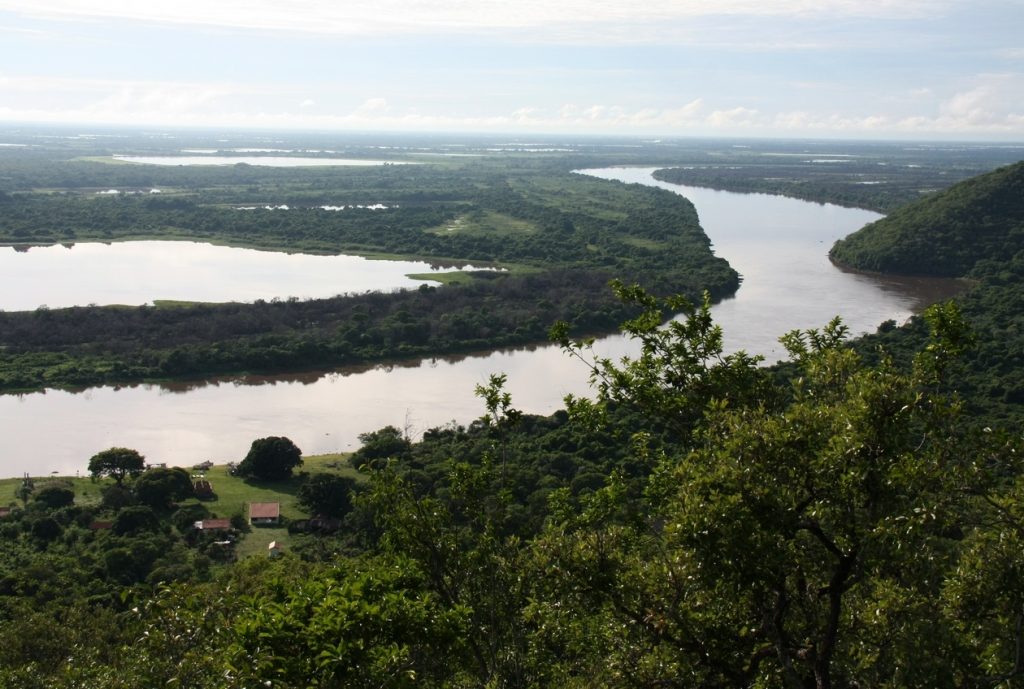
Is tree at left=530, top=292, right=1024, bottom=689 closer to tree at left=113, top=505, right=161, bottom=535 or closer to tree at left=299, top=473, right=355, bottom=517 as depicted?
tree at left=299, top=473, right=355, bottom=517

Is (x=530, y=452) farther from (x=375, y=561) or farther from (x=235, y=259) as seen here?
(x=235, y=259)

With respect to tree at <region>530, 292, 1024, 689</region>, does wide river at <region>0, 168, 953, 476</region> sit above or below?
below

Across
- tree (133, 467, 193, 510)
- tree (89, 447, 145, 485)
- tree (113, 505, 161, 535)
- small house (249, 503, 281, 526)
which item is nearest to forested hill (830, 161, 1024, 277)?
small house (249, 503, 281, 526)

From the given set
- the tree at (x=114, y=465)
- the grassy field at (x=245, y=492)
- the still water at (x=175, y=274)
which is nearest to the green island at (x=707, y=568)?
the grassy field at (x=245, y=492)

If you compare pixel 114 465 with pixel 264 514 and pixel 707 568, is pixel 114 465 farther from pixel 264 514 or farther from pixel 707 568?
pixel 707 568

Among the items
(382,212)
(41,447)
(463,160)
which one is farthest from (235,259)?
(463,160)

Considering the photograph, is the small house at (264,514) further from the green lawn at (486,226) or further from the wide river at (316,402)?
the green lawn at (486,226)

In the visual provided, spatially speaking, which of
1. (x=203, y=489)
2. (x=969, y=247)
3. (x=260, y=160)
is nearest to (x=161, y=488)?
(x=203, y=489)
